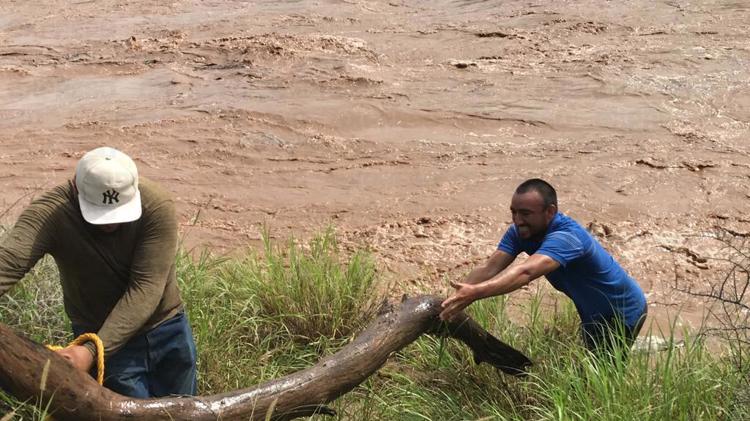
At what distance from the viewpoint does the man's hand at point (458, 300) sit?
152 inches

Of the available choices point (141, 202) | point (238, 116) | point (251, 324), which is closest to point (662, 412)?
point (141, 202)

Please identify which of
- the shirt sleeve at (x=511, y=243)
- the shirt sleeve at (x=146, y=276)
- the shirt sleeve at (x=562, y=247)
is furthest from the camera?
the shirt sleeve at (x=511, y=243)

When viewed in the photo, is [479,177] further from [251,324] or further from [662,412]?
[662,412]

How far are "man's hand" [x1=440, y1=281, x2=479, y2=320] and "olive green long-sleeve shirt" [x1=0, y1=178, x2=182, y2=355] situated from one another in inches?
45.5

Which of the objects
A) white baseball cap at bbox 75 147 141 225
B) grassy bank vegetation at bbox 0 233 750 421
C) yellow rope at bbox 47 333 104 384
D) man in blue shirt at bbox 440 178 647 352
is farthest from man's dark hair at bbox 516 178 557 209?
yellow rope at bbox 47 333 104 384

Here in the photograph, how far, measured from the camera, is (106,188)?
3.15 m

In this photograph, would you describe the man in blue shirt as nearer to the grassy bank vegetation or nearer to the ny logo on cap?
the grassy bank vegetation

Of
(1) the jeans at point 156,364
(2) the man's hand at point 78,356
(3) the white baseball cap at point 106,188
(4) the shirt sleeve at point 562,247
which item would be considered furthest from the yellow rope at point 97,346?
(4) the shirt sleeve at point 562,247

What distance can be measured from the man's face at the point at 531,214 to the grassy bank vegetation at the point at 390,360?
0.56 m

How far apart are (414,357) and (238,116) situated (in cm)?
487

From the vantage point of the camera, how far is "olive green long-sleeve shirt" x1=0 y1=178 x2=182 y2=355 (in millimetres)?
3252

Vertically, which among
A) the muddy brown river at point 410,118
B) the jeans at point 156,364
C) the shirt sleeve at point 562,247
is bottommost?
the muddy brown river at point 410,118

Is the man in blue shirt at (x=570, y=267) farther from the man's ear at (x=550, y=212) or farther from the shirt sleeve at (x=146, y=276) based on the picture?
Result: the shirt sleeve at (x=146, y=276)

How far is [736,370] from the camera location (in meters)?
3.65
